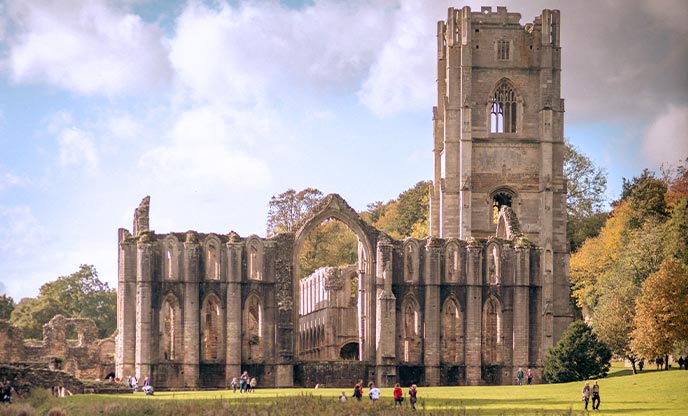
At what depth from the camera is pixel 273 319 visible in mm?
75562

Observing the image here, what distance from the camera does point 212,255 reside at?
75625mm

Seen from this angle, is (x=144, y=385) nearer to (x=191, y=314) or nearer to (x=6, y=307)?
(x=191, y=314)

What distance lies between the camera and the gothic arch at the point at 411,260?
76.7 metres

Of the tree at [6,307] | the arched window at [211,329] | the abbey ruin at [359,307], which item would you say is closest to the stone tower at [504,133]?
the abbey ruin at [359,307]

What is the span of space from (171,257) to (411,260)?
11.7 meters

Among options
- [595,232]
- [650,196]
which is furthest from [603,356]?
[595,232]

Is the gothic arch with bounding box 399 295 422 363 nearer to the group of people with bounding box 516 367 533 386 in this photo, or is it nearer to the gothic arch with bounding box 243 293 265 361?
the group of people with bounding box 516 367 533 386

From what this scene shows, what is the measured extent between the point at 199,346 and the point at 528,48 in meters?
32.5

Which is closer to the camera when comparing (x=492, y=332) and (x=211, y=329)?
(x=211, y=329)

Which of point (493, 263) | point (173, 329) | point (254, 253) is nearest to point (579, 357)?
point (493, 263)

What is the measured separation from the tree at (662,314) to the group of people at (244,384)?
18.1 metres

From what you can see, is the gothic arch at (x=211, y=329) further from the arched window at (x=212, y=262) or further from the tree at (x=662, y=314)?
the tree at (x=662, y=314)

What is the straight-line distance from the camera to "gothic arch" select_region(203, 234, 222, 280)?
75188 mm

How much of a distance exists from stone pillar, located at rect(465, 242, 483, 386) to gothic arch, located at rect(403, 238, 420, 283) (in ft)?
8.26
